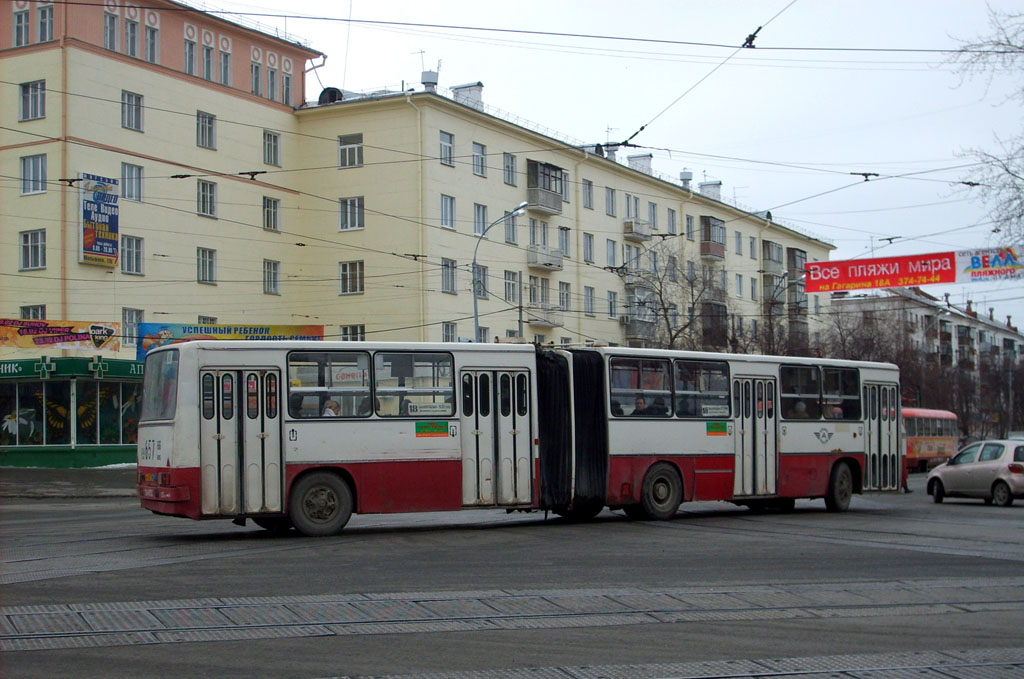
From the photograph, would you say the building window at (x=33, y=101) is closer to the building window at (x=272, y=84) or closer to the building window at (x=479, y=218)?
the building window at (x=272, y=84)

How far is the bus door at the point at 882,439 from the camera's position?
22953 millimetres

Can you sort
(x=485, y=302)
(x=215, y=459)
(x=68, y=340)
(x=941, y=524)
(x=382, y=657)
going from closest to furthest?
1. (x=382, y=657)
2. (x=215, y=459)
3. (x=941, y=524)
4. (x=68, y=340)
5. (x=485, y=302)

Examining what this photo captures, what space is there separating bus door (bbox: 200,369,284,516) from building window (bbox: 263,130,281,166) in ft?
115

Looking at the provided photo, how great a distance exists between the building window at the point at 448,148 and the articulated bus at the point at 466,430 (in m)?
28.9

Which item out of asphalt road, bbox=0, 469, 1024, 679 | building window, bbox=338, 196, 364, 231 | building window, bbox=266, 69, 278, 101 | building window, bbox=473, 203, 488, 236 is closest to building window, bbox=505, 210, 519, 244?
building window, bbox=473, 203, 488, 236

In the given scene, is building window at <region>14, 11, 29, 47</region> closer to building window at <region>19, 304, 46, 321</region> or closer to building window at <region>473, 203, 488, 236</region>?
building window at <region>19, 304, 46, 321</region>

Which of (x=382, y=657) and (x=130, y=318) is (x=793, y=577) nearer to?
(x=382, y=657)

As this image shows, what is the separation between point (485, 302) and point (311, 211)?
875cm

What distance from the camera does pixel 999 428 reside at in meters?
99.3

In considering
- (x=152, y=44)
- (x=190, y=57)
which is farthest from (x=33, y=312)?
(x=190, y=57)

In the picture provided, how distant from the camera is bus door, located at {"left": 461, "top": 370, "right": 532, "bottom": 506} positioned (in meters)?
17.2

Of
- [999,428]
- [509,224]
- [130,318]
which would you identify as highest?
[509,224]

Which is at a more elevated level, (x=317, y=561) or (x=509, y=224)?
(x=509, y=224)

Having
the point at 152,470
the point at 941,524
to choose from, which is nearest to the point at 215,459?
the point at 152,470
